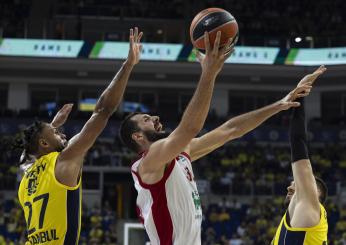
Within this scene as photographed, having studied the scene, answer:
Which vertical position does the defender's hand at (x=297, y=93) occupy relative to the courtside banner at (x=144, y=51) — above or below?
below

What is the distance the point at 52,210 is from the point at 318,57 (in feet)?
67.6

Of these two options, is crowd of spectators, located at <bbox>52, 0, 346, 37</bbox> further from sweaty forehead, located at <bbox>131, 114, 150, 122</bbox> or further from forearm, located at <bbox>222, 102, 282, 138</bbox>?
sweaty forehead, located at <bbox>131, 114, 150, 122</bbox>

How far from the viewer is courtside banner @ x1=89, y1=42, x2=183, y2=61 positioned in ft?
75.8

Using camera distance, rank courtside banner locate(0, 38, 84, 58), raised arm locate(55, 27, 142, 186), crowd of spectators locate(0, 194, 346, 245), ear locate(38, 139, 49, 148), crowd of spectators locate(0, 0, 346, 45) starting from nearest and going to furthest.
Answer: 1. raised arm locate(55, 27, 142, 186)
2. ear locate(38, 139, 49, 148)
3. crowd of spectators locate(0, 194, 346, 245)
4. courtside banner locate(0, 38, 84, 58)
5. crowd of spectators locate(0, 0, 346, 45)

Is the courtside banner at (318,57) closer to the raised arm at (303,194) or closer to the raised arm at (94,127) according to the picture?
the raised arm at (303,194)

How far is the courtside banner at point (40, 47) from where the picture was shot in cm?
2277

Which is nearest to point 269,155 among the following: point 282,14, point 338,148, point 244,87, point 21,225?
point 338,148

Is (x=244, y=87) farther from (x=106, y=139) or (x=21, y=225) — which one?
(x=21, y=225)

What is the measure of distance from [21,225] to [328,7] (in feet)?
58.7

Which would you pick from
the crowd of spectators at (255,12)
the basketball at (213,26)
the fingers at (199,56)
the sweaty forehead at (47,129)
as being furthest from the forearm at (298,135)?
the crowd of spectators at (255,12)

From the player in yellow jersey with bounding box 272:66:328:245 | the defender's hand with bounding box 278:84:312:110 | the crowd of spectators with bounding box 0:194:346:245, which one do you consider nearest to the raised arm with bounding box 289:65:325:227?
the player in yellow jersey with bounding box 272:66:328:245

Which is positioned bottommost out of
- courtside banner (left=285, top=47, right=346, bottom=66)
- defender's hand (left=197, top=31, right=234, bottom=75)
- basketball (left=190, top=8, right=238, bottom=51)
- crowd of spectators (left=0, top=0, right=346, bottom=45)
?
defender's hand (left=197, top=31, right=234, bottom=75)

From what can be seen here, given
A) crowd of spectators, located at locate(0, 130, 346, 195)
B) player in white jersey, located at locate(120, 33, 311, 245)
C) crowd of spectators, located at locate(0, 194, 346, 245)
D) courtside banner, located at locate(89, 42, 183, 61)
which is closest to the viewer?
player in white jersey, located at locate(120, 33, 311, 245)

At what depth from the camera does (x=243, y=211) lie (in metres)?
19.5
